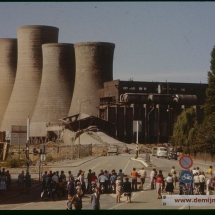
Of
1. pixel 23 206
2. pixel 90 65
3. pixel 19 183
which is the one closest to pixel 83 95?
pixel 90 65

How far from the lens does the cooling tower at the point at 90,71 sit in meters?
70.2

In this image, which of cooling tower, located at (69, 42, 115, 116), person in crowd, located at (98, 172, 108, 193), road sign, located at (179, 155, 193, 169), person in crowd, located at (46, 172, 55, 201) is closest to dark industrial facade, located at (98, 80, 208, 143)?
cooling tower, located at (69, 42, 115, 116)

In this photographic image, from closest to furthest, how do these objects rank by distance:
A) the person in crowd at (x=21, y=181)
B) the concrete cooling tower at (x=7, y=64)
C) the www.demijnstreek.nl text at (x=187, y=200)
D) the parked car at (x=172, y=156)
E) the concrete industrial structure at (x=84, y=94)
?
1. the www.demijnstreek.nl text at (x=187, y=200)
2. the person in crowd at (x=21, y=181)
3. the parked car at (x=172, y=156)
4. the concrete industrial structure at (x=84, y=94)
5. the concrete cooling tower at (x=7, y=64)

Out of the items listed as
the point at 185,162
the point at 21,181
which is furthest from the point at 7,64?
the point at 185,162

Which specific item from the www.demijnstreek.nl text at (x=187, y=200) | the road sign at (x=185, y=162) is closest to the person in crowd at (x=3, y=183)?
the road sign at (x=185, y=162)

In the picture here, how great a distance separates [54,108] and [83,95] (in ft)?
21.7

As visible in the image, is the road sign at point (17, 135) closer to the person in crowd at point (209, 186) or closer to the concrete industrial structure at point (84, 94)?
the person in crowd at point (209, 186)

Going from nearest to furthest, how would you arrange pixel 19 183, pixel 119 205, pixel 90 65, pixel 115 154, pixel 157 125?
pixel 119 205
pixel 19 183
pixel 115 154
pixel 90 65
pixel 157 125

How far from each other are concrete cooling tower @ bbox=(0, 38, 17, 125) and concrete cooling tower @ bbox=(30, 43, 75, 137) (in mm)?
9679

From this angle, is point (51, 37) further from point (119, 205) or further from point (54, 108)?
point (119, 205)

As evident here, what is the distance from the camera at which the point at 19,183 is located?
2492cm

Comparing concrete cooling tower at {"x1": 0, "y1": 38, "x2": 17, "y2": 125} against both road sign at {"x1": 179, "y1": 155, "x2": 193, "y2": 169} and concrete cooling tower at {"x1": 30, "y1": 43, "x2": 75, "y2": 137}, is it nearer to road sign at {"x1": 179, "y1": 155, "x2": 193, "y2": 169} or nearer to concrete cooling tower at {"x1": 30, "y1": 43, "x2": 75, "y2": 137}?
concrete cooling tower at {"x1": 30, "y1": 43, "x2": 75, "y2": 137}

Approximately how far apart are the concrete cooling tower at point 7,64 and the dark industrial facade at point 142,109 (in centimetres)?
1635

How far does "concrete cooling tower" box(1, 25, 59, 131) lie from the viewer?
78.5 meters
